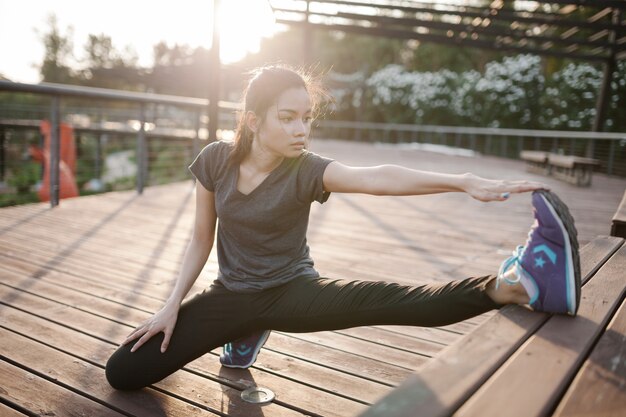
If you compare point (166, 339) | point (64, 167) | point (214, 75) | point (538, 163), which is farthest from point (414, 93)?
point (166, 339)

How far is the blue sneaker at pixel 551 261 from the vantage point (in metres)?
1.33

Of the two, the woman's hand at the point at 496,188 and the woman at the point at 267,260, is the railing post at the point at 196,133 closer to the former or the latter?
the woman at the point at 267,260

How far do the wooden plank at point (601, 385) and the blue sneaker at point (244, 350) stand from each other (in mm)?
1105

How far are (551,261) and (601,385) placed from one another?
1.16 ft

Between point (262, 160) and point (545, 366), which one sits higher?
point (262, 160)

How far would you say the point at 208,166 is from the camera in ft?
6.56

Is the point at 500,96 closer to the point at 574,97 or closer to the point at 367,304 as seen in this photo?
the point at 574,97

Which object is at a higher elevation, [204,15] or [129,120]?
[204,15]

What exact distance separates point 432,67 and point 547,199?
23.7 metres

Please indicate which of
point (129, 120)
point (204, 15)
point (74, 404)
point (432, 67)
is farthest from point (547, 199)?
point (432, 67)

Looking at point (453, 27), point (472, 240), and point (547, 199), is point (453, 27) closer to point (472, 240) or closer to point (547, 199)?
point (472, 240)

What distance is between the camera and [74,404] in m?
1.74

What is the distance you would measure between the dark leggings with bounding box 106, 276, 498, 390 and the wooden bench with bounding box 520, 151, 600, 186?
7.29 metres

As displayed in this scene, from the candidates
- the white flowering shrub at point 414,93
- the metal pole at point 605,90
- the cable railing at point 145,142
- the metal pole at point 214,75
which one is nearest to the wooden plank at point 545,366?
the cable railing at point 145,142
